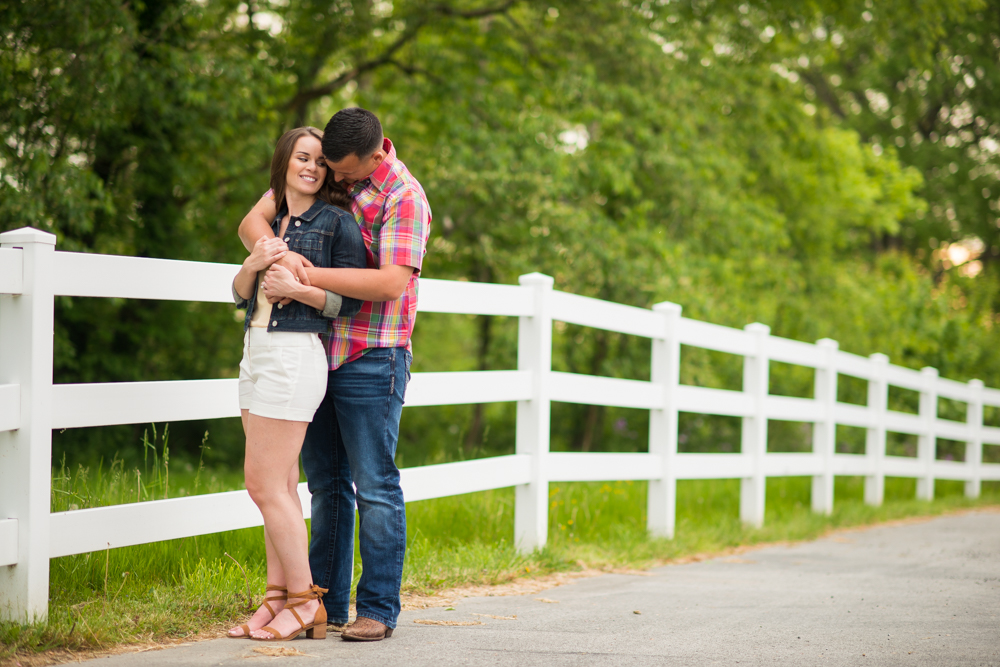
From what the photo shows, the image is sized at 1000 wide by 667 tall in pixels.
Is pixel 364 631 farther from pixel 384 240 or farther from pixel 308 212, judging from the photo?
pixel 308 212

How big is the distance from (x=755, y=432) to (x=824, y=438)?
1441 mm

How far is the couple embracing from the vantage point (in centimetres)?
304

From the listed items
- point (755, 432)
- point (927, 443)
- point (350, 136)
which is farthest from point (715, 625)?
point (927, 443)

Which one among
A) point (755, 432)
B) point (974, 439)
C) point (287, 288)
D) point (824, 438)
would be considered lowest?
point (974, 439)

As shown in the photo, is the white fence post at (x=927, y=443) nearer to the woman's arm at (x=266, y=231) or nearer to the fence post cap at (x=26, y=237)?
the woman's arm at (x=266, y=231)

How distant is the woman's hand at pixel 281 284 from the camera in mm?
2963

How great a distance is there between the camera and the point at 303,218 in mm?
3150

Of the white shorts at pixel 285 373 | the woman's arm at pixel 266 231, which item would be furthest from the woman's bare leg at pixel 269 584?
the woman's arm at pixel 266 231

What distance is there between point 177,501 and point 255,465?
59 cm

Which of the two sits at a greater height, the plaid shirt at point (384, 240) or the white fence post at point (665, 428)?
the plaid shirt at point (384, 240)

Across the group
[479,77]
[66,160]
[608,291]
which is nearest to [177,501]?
[66,160]

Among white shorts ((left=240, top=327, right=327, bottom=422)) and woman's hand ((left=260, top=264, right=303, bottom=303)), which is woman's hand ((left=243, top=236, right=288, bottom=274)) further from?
white shorts ((left=240, top=327, right=327, bottom=422))

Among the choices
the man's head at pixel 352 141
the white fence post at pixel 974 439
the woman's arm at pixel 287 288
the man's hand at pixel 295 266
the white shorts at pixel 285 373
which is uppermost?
the man's head at pixel 352 141

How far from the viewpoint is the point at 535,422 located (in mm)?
5047
